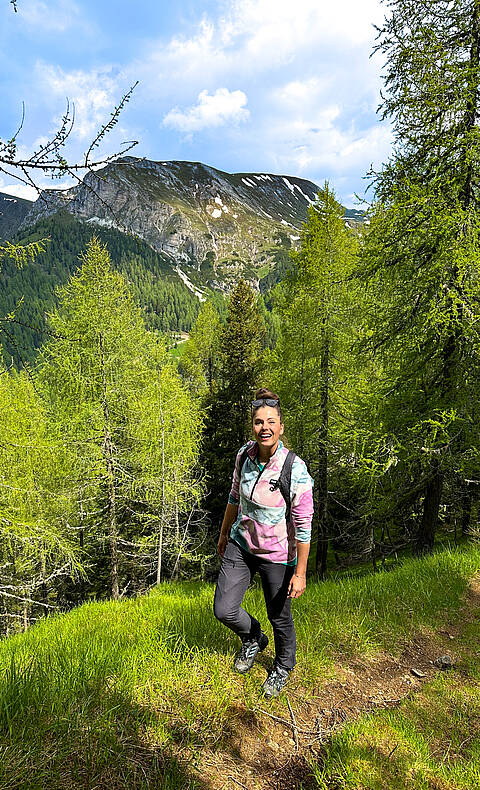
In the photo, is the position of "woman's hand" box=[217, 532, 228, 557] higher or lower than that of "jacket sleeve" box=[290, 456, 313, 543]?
lower

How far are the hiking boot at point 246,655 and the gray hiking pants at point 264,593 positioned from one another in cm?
15

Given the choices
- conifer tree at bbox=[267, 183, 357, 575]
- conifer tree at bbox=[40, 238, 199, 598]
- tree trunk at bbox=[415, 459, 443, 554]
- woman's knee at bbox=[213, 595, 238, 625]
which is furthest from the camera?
conifer tree at bbox=[40, 238, 199, 598]

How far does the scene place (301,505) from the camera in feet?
9.61

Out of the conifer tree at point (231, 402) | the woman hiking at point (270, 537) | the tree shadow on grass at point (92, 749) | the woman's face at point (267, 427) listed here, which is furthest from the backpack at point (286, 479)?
the conifer tree at point (231, 402)

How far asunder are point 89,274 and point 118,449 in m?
5.57

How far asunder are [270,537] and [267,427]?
840mm

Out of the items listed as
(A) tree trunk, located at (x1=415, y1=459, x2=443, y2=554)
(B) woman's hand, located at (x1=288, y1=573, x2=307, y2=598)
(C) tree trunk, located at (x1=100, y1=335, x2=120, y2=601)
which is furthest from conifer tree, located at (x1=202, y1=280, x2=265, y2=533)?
(B) woman's hand, located at (x1=288, y1=573, x2=307, y2=598)

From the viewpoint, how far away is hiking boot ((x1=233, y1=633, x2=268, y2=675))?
3.21m

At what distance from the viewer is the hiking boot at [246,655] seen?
3.21m

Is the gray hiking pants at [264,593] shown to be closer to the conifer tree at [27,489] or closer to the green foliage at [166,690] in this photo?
the green foliage at [166,690]

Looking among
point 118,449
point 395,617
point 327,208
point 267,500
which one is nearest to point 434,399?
point 395,617

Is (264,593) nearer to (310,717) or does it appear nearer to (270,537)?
(270,537)

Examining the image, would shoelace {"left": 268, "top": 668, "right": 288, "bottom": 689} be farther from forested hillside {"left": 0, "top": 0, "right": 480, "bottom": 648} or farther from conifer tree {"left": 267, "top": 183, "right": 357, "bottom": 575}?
conifer tree {"left": 267, "top": 183, "right": 357, "bottom": 575}

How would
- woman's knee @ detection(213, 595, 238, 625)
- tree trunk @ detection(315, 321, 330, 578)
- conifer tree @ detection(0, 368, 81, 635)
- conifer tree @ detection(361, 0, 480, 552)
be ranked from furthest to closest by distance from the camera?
conifer tree @ detection(0, 368, 81, 635), tree trunk @ detection(315, 321, 330, 578), conifer tree @ detection(361, 0, 480, 552), woman's knee @ detection(213, 595, 238, 625)
